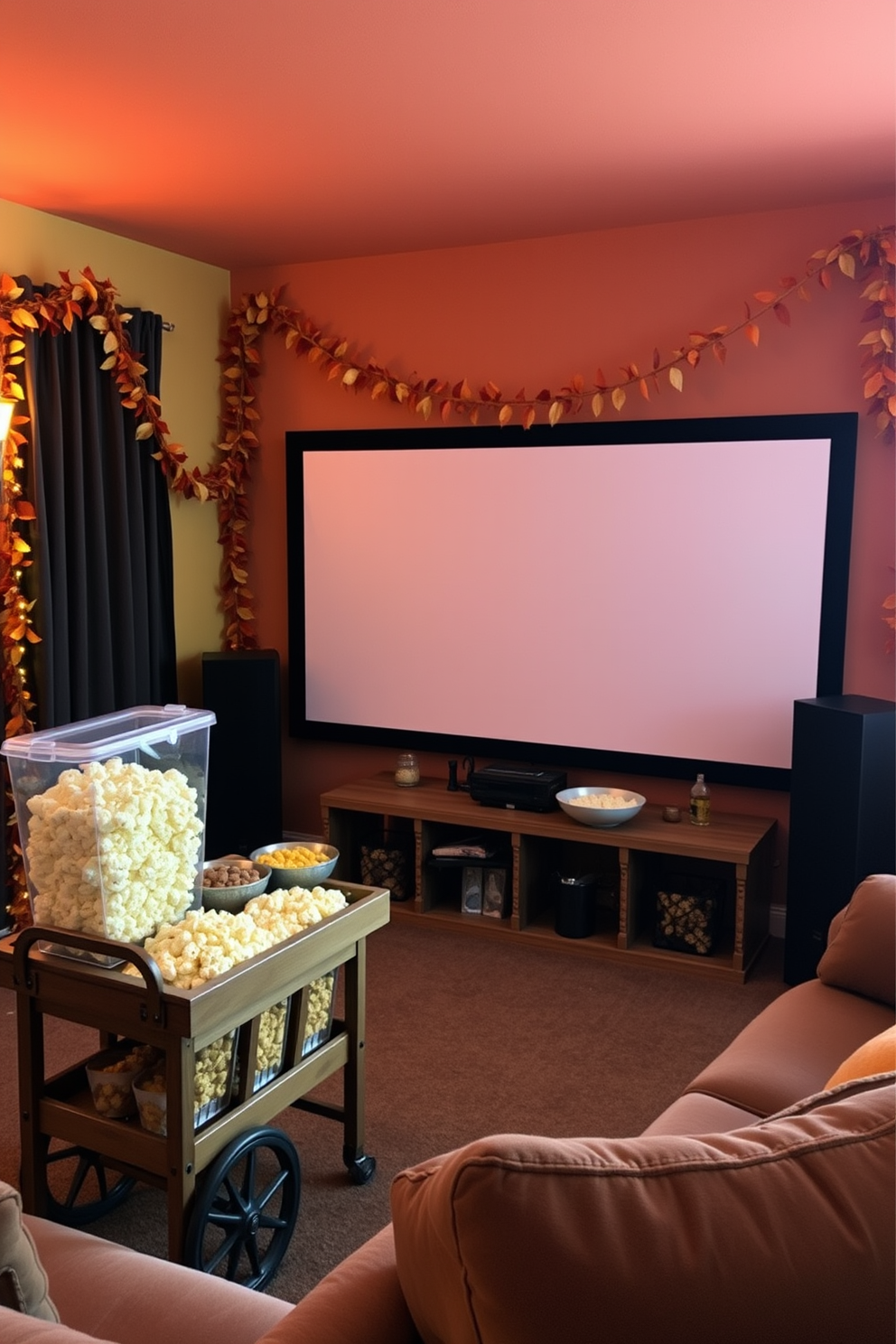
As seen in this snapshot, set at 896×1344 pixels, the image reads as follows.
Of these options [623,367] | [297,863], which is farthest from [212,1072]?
[623,367]

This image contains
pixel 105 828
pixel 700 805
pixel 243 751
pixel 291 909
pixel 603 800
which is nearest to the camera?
pixel 105 828

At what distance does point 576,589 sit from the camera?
15.3 feet

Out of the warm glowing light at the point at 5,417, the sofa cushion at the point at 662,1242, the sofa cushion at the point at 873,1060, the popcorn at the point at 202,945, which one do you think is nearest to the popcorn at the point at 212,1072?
the popcorn at the point at 202,945

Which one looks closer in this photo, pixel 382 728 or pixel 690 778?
pixel 690 778

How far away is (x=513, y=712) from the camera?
16.0 feet

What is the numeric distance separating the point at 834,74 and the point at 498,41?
0.90m

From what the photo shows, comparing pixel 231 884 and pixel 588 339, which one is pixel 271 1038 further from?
pixel 588 339

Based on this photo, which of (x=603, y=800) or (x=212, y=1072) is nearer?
(x=212, y=1072)

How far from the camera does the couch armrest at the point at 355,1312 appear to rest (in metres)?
1.18

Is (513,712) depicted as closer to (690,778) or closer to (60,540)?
(690,778)

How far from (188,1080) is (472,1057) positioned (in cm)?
151

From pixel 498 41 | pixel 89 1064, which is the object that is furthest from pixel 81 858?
pixel 498 41

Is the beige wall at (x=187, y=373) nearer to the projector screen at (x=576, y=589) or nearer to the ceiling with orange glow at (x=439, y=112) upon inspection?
the ceiling with orange glow at (x=439, y=112)

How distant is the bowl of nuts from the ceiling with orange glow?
1984mm
